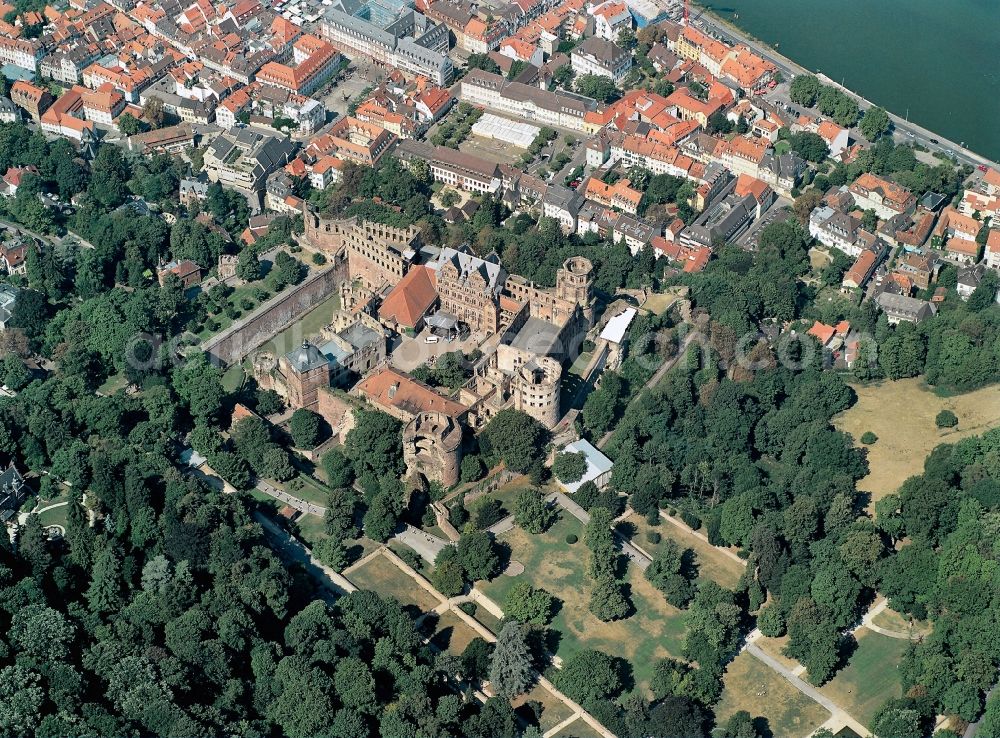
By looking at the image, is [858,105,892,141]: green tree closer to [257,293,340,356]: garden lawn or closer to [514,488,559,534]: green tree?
[257,293,340,356]: garden lawn

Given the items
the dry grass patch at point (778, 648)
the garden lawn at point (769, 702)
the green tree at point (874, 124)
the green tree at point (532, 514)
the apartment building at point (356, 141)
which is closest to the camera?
the garden lawn at point (769, 702)

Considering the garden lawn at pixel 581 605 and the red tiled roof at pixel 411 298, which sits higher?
the red tiled roof at pixel 411 298

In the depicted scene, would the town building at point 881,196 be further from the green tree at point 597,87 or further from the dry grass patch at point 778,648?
the dry grass patch at point 778,648

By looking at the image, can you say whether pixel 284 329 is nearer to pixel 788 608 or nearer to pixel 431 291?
pixel 431 291

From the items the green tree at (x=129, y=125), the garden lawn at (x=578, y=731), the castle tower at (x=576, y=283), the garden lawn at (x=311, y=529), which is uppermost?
the castle tower at (x=576, y=283)

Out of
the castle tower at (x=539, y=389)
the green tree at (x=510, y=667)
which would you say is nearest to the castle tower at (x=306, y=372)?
the castle tower at (x=539, y=389)

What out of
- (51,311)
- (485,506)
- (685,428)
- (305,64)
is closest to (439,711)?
(485,506)

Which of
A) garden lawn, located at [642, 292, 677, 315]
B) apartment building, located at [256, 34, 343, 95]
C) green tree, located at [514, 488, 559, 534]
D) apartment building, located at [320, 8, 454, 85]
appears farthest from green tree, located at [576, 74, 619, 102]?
green tree, located at [514, 488, 559, 534]

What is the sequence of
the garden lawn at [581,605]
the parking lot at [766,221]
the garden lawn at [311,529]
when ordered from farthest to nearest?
the parking lot at [766,221]
the garden lawn at [311,529]
the garden lawn at [581,605]

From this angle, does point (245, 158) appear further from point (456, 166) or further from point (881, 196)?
point (881, 196)
